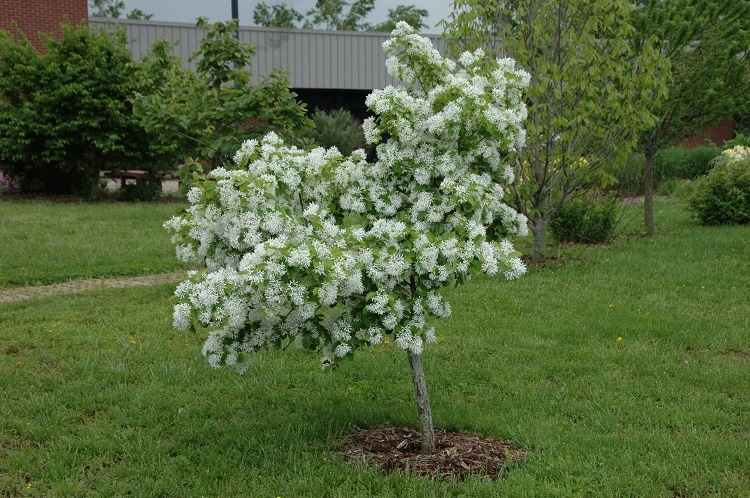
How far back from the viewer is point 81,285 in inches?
343

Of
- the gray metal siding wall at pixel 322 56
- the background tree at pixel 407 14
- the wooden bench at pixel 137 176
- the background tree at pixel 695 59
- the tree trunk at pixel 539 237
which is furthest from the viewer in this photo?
the background tree at pixel 407 14

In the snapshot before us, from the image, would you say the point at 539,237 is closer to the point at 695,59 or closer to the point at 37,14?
the point at 695,59

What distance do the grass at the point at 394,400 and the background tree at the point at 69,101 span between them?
917 cm

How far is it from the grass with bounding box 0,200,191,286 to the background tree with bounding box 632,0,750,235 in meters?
7.12

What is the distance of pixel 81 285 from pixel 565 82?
607 centimetres

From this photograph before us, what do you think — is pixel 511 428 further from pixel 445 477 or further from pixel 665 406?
pixel 665 406

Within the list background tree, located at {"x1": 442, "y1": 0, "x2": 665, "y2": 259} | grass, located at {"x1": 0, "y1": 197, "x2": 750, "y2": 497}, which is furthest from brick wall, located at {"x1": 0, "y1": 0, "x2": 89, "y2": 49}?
grass, located at {"x1": 0, "y1": 197, "x2": 750, "y2": 497}

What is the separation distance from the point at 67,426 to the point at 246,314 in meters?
1.77

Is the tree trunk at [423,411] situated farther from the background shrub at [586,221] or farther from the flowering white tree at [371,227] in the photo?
the background shrub at [586,221]

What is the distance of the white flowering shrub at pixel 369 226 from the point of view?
3.60 m

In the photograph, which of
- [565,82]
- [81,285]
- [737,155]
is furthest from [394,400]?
[737,155]

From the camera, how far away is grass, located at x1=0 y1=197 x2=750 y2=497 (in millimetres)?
4020

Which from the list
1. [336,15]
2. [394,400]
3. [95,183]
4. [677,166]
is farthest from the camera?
[336,15]

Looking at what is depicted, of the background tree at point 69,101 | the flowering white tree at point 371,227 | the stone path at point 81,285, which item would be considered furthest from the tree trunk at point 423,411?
the background tree at point 69,101
